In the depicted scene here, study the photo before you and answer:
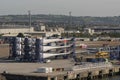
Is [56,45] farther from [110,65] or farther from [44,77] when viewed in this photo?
[44,77]

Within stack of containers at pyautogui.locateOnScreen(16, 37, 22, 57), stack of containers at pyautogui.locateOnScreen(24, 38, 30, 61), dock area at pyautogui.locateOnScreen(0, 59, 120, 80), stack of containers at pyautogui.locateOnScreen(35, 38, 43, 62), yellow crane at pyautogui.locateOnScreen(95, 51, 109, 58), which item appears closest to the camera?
dock area at pyautogui.locateOnScreen(0, 59, 120, 80)

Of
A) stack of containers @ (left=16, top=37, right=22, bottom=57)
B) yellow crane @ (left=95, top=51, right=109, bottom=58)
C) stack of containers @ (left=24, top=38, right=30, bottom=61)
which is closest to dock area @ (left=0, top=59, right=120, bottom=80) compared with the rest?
stack of containers @ (left=24, top=38, right=30, bottom=61)

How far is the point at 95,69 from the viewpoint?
54.4 m

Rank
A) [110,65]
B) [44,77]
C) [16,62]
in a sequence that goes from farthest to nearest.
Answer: [16,62] → [110,65] → [44,77]

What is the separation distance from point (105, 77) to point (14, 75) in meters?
13.1

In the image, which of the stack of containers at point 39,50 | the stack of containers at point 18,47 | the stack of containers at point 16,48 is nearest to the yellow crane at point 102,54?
the stack of containers at point 39,50

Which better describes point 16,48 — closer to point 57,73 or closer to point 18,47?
point 18,47

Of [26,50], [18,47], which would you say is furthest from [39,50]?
[18,47]

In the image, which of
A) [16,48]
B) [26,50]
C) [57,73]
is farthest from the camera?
[16,48]

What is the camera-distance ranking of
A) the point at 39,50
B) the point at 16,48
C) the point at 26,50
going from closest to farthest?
the point at 39,50, the point at 26,50, the point at 16,48

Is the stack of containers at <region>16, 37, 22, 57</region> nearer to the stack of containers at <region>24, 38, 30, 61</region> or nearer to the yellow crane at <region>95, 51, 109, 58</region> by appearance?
the stack of containers at <region>24, 38, 30, 61</region>

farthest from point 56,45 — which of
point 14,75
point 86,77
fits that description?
point 14,75

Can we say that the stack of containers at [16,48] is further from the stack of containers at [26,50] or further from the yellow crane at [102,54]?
the yellow crane at [102,54]

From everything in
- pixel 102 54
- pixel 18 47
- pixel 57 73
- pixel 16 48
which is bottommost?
pixel 57 73
